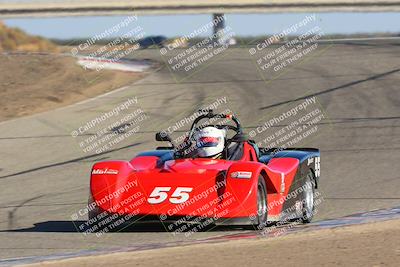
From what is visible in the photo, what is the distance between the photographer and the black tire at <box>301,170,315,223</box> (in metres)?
12.2

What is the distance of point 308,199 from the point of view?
12.6m

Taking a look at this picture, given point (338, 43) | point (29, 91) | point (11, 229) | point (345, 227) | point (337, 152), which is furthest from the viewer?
point (338, 43)

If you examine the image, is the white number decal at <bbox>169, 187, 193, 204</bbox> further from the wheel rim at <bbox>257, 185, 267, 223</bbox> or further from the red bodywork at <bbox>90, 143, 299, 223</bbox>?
the wheel rim at <bbox>257, 185, 267, 223</bbox>

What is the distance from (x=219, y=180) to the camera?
11.2 meters

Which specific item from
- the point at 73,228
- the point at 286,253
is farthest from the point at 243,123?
the point at 286,253

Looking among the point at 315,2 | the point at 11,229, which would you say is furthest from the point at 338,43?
the point at 11,229

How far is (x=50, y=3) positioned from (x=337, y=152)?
22.8 meters

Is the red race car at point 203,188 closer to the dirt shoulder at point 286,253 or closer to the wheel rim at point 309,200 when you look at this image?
the wheel rim at point 309,200

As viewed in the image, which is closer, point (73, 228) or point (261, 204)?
point (261, 204)

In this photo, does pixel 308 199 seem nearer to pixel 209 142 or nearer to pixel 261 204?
pixel 261 204

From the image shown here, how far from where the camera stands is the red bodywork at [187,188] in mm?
11039

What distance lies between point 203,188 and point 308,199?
2004 mm

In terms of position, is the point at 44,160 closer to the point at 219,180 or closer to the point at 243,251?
the point at 219,180

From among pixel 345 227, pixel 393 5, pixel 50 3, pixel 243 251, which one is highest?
pixel 50 3
